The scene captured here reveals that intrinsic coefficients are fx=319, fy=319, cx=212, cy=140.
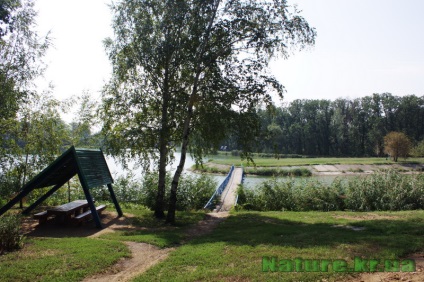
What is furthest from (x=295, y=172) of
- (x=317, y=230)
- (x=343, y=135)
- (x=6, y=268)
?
(x=343, y=135)

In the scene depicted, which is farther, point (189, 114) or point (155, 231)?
point (189, 114)

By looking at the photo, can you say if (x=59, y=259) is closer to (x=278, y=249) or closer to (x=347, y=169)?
(x=278, y=249)

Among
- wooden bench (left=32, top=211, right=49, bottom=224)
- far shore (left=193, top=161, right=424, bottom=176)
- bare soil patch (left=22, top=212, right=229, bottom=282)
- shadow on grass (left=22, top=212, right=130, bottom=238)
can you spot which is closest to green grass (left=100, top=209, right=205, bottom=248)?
bare soil patch (left=22, top=212, right=229, bottom=282)

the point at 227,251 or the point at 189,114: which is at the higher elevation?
the point at 189,114

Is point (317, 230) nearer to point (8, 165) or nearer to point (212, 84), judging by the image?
point (212, 84)

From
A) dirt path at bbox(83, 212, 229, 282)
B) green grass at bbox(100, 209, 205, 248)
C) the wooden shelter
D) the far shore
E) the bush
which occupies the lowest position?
the far shore

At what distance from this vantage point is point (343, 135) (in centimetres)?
8781

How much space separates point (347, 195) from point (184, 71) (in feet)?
31.7

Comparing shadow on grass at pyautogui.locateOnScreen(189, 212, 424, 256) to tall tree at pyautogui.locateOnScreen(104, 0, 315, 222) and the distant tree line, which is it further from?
the distant tree line

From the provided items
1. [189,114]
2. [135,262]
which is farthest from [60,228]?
[189,114]

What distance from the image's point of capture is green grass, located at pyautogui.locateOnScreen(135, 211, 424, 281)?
17.0 feet

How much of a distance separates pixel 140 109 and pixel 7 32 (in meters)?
5.37

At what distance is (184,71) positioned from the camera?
41.6 ft

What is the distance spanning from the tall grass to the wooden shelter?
789 cm
